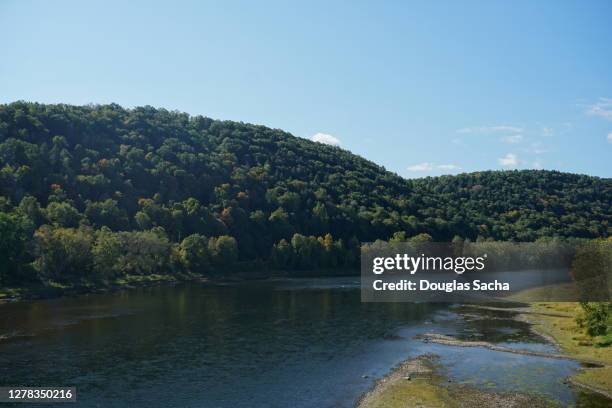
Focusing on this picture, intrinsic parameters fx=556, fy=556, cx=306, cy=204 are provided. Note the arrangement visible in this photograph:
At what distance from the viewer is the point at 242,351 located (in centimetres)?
6219

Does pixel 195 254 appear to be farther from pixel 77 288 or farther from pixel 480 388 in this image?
pixel 480 388

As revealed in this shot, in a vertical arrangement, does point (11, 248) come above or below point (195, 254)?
above

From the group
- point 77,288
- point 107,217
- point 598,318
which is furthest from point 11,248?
point 598,318

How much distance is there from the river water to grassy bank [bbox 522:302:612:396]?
7.11 ft

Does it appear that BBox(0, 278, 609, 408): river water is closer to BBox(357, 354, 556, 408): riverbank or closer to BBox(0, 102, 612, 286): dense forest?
BBox(357, 354, 556, 408): riverbank

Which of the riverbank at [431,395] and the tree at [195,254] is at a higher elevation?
the tree at [195,254]

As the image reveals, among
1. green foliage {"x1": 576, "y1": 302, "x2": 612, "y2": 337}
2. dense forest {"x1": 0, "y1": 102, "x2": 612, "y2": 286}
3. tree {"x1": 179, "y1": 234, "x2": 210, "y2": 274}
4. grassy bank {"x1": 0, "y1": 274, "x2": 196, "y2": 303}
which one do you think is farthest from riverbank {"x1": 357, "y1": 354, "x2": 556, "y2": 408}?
tree {"x1": 179, "y1": 234, "x2": 210, "y2": 274}

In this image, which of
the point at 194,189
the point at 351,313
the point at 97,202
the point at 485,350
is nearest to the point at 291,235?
the point at 194,189

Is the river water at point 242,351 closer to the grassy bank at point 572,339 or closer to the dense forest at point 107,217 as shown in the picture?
the grassy bank at point 572,339

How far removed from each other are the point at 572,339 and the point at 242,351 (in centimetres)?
3910

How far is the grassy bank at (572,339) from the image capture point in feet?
156

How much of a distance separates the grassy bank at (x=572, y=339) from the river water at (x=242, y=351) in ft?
7.11

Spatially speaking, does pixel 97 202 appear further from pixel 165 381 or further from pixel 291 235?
pixel 165 381

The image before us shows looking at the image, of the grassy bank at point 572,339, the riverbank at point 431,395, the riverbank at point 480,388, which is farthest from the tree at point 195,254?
the riverbank at point 431,395
